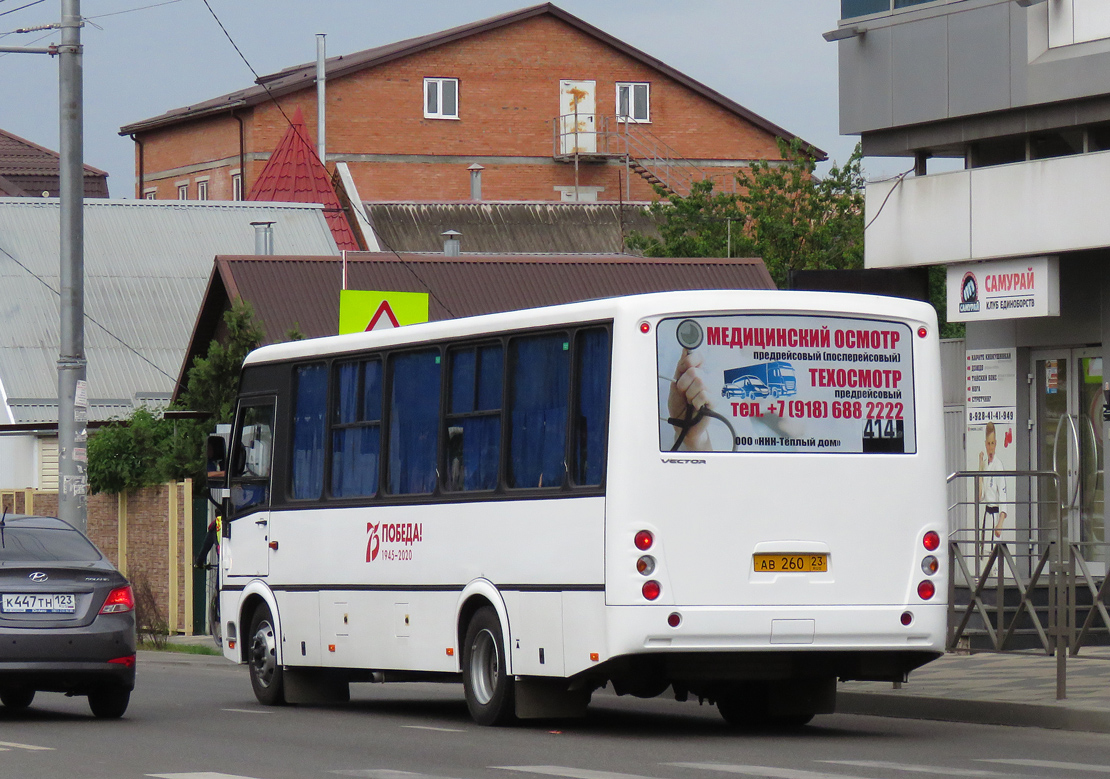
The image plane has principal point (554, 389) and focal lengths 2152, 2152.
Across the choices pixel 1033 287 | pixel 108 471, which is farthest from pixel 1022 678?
pixel 108 471

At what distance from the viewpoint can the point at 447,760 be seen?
40.2ft

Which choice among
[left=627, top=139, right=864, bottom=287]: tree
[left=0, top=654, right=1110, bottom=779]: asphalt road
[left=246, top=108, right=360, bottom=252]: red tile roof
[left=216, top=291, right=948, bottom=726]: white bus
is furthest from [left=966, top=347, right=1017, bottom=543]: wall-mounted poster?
[left=246, top=108, right=360, bottom=252]: red tile roof

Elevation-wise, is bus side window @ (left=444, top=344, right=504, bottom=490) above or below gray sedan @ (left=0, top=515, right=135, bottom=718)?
above

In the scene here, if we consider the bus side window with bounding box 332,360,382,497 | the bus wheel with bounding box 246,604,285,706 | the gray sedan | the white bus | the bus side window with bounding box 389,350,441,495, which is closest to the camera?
the white bus

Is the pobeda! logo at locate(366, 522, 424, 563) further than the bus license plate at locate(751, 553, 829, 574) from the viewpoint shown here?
Yes

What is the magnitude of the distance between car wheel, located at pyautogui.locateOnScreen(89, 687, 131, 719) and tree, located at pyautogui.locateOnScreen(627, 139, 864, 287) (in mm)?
41172

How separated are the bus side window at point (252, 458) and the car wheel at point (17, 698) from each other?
2379 millimetres

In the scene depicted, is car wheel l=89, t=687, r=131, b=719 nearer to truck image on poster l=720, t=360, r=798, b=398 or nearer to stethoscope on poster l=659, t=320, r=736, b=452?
stethoscope on poster l=659, t=320, r=736, b=452

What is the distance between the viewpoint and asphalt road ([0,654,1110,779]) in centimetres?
1162

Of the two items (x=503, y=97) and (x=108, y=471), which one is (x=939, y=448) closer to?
(x=108, y=471)

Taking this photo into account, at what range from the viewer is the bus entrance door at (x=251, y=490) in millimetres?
17719

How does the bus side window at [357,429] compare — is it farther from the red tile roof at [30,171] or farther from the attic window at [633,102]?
the red tile roof at [30,171]

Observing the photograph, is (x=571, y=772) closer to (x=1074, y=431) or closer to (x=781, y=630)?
(x=781, y=630)

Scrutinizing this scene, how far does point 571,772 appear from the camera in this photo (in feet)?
37.6
